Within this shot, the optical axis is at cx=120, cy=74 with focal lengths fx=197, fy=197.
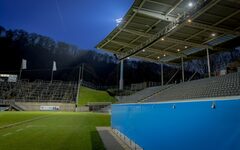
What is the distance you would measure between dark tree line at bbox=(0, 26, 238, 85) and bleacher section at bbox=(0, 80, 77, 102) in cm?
2292

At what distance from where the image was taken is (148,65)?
74562 millimetres

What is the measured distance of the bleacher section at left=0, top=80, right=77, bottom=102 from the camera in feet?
153

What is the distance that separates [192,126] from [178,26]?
30.3 ft

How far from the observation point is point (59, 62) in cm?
8856

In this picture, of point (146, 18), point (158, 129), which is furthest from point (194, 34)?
point (158, 129)

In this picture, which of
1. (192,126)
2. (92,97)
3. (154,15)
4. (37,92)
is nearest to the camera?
(192,126)

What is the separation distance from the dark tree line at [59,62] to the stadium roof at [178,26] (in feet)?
167

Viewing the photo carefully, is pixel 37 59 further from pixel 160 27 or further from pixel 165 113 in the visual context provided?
pixel 165 113

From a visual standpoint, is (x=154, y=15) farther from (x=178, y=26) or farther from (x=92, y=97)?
(x=92, y=97)

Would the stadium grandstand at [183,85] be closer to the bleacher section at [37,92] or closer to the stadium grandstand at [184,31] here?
the stadium grandstand at [184,31]

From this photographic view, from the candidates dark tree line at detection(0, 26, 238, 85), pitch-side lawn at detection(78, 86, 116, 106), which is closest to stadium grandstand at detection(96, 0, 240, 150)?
pitch-side lawn at detection(78, 86, 116, 106)

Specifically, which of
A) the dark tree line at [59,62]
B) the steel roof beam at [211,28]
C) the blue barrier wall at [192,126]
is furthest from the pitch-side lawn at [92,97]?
the blue barrier wall at [192,126]

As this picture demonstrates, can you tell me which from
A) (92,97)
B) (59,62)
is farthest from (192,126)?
(59,62)

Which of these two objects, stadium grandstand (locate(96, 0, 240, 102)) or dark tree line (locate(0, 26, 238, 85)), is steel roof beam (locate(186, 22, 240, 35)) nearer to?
stadium grandstand (locate(96, 0, 240, 102))
